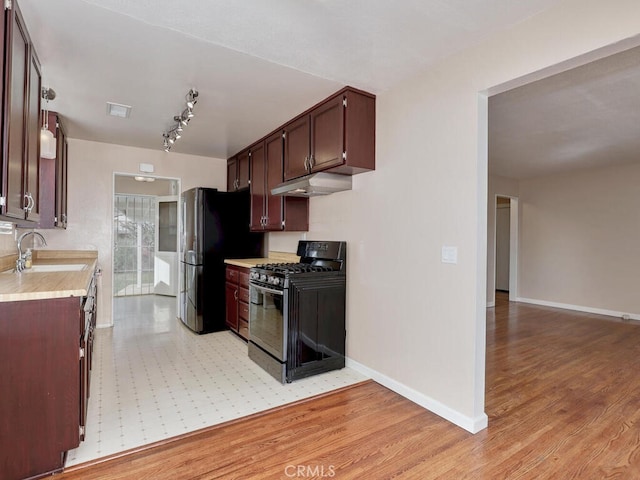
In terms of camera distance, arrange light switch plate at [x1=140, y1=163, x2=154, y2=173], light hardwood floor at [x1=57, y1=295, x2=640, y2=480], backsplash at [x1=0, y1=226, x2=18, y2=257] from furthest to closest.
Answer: light switch plate at [x1=140, y1=163, x2=154, y2=173], backsplash at [x1=0, y1=226, x2=18, y2=257], light hardwood floor at [x1=57, y1=295, x2=640, y2=480]

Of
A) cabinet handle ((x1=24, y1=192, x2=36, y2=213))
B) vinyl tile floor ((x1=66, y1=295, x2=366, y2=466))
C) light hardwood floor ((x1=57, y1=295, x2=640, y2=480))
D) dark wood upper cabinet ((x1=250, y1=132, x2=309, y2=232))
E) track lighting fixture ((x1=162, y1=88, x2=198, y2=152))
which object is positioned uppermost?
track lighting fixture ((x1=162, y1=88, x2=198, y2=152))

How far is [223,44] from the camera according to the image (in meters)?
2.19

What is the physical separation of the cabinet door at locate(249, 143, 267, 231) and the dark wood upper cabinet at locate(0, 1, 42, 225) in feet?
7.30

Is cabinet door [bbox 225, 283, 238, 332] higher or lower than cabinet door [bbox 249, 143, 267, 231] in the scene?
lower

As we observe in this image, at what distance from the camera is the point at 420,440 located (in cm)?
206

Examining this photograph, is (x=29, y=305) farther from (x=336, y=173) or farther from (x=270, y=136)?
(x=270, y=136)

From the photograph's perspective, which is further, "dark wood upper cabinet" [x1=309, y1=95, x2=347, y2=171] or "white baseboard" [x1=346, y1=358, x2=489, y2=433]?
"dark wood upper cabinet" [x1=309, y1=95, x2=347, y2=171]

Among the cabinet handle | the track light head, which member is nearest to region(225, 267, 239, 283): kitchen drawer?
the track light head

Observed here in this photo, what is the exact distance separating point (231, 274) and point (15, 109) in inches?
109

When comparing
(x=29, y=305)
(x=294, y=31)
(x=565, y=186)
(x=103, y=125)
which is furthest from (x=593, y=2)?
(x=565, y=186)

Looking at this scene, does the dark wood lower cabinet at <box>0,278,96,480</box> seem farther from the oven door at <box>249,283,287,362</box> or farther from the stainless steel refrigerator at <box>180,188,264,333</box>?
the stainless steel refrigerator at <box>180,188,264,333</box>

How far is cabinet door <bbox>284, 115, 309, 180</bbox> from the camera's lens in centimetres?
334

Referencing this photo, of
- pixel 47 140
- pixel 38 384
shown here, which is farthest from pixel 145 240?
pixel 38 384

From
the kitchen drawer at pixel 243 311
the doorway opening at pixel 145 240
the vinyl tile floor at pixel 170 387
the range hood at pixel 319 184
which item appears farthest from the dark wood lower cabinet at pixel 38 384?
the doorway opening at pixel 145 240
